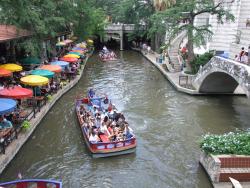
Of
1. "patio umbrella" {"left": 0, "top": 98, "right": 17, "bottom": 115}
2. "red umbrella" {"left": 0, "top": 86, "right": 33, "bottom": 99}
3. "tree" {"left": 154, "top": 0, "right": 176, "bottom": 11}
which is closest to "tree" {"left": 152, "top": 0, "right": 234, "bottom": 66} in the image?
"tree" {"left": 154, "top": 0, "right": 176, "bottom": 11}

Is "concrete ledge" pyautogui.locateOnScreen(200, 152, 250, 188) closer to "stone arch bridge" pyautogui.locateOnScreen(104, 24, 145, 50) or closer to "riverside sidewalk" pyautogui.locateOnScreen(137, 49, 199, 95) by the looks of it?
"riverside sidewalk" pyautogui.locateOnScreen(137, 49, 199, 95)

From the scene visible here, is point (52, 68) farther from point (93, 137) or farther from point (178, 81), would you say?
point (178, 81)

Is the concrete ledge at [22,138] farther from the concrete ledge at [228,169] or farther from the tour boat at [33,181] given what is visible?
the concrete ledge at [228,169]

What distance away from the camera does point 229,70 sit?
25.3 metres

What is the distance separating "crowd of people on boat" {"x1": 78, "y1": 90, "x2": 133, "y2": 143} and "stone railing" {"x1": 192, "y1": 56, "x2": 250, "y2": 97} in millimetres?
8258

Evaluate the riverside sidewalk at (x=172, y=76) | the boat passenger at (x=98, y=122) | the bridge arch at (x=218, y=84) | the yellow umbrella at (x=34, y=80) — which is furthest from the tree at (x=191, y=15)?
the boat passenger at (x=98, y=122)

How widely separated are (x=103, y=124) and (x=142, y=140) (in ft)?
9.27

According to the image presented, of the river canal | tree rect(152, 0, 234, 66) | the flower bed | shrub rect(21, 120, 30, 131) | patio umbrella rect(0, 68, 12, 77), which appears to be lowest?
the river canal

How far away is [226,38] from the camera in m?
39.5

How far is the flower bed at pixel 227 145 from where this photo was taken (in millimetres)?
16031

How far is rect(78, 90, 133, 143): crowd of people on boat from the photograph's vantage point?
780 inches

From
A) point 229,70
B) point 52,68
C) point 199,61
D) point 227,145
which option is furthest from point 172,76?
point 227,145

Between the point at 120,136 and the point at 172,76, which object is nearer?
the point at 120,136

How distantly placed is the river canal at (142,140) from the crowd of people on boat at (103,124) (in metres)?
1.07
